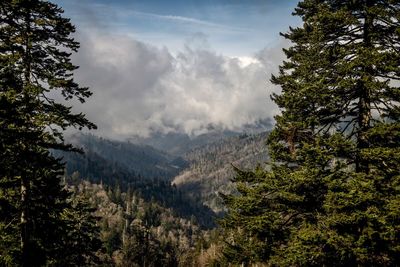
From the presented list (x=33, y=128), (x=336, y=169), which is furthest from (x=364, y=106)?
(x=33, y=128)

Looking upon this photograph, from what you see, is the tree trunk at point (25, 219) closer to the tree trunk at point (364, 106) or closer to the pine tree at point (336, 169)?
the pine tree at point (336, 169)

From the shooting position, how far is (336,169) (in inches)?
628

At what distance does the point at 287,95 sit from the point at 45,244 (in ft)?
50.0

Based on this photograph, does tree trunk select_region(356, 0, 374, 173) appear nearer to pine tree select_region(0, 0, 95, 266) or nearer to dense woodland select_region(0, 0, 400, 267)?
dense woodland select_region(0, 0, 400, 267)

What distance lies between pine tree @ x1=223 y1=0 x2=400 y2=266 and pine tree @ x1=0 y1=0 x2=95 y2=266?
9.71m

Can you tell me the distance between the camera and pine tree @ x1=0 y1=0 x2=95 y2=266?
19.2 m

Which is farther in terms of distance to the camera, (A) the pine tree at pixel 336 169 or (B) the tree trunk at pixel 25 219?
(B) the tree trunk at pixel 25 219

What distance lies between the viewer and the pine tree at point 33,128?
19.2m

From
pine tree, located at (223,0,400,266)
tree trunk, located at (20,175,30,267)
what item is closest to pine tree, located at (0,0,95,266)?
tree trunk, located at (20,175,30,267)

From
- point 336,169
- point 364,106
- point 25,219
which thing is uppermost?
point 364,106

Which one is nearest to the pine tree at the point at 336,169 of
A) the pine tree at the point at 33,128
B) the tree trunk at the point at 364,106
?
the tree trunk at the point at 364,106

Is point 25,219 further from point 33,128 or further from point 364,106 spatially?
point 364,106

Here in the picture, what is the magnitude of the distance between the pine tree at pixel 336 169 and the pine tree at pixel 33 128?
971 centimetres

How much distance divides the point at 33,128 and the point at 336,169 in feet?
48.2
